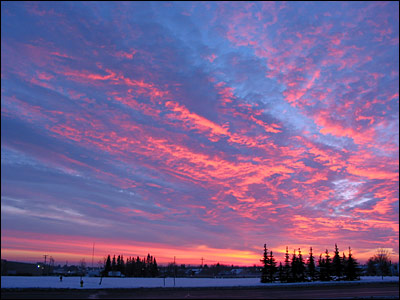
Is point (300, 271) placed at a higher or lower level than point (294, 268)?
lower

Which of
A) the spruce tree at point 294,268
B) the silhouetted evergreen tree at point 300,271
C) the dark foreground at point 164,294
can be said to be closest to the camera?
the dark foreground at point 164,294

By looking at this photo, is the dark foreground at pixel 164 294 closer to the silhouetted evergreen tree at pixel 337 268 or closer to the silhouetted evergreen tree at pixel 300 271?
the silhouetted evergreen tree at pixel 300 271

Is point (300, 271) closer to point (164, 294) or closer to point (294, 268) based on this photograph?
point (294, 268)

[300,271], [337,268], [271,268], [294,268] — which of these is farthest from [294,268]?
[337,268]

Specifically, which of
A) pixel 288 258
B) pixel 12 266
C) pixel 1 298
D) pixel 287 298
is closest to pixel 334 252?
pixel 288 258

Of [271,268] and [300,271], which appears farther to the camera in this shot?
[300,271]

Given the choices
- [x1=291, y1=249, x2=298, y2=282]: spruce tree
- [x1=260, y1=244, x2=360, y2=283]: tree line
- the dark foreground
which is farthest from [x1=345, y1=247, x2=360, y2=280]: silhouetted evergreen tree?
the dark foreground

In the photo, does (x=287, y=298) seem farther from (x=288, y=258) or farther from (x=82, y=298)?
(x=288, y=258)

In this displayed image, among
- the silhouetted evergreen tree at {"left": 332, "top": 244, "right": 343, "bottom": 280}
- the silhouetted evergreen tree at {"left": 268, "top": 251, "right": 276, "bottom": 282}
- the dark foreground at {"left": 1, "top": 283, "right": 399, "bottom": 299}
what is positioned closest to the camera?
the dark foreground at {"left": 1, "top": 283, "right": 399, "bottom": 299}

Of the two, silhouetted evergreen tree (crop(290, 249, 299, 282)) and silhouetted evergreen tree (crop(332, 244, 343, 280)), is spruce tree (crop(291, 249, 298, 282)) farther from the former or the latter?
silhouetted evergreen tree (crop(332, 244, 343, 280))

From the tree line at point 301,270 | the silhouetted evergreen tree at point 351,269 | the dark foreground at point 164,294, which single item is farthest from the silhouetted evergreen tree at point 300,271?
the dark foreground at point 164,294

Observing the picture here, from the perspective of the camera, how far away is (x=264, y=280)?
70562 mm

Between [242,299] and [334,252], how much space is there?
58515 millimetres

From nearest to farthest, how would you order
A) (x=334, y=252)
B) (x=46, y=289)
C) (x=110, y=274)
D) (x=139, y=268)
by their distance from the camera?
(x=46, y=289) < (x=334, y=252) < (x=110, y=274) < (x=139, y=268)
